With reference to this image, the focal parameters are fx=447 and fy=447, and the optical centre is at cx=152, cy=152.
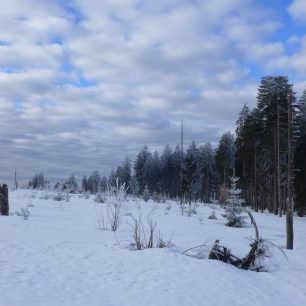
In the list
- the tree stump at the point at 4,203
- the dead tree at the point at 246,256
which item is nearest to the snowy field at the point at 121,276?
the dead tree at the point at 246,256

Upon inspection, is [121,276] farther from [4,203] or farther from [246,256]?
[4,203]

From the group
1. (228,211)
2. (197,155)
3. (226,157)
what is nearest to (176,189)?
(197,155)

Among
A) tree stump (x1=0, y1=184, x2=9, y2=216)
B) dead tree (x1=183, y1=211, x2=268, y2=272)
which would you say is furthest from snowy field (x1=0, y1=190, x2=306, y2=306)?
tree stump (x1=0, y1=184, x2=9, y2=216)

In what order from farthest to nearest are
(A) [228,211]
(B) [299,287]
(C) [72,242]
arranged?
1. (A) [228,211]
2. (C) [72,242]
3. (B) [299,287]

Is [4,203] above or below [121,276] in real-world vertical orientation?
above

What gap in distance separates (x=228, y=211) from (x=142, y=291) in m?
14.8

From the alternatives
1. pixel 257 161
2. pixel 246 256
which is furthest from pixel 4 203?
pixel 257 161

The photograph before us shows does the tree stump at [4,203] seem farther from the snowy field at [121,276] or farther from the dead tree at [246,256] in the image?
the dead tree at [246,256]

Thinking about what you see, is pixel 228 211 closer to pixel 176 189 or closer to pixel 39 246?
pixel 39 246

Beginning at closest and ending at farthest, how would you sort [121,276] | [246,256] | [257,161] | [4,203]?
[121,276]
[246,256]
[4,203]
[257,161]

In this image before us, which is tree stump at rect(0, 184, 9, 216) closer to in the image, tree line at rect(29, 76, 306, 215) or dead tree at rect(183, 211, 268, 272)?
tree line at rect(29, 76, 306, 215)

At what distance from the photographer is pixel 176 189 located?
91.6 metres

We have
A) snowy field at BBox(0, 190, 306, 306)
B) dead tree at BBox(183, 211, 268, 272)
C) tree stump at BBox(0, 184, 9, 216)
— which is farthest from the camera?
tree stump at BBox(0, 184, 9, 216)

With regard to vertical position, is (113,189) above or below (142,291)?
above
